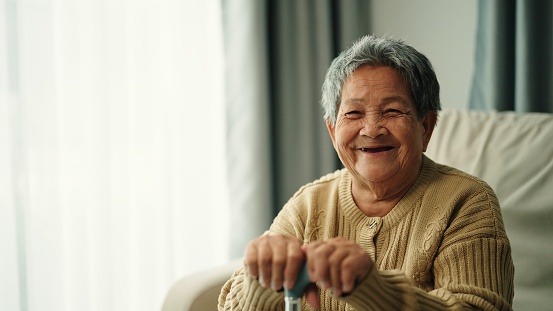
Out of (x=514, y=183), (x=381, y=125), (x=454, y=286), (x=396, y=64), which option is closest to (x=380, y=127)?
(x=381, y=125)

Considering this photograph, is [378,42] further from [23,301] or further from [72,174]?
[23,301]

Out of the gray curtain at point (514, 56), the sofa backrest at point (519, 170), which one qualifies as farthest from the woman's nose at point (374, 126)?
the gray curtain at point (514, 56)

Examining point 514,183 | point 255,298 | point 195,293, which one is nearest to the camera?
point 255,298

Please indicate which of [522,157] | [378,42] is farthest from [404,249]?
[522,157]

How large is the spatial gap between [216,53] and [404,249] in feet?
4.52

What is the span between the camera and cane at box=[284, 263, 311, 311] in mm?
1021

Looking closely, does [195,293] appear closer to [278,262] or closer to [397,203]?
[397,203]

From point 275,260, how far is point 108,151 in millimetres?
1310

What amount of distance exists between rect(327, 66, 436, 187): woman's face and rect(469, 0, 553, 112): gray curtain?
87cm

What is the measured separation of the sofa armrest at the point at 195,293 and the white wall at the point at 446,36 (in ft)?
4.43

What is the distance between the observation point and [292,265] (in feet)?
3.40

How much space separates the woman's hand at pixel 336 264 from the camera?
1.03 metres

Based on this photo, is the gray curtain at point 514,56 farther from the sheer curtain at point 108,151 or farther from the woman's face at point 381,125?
the sheer curtain at point 108,151

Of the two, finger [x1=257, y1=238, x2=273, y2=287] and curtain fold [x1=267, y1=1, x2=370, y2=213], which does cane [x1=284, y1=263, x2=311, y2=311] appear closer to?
finger [x1=257, y1=238, x2=273, y2=287]
